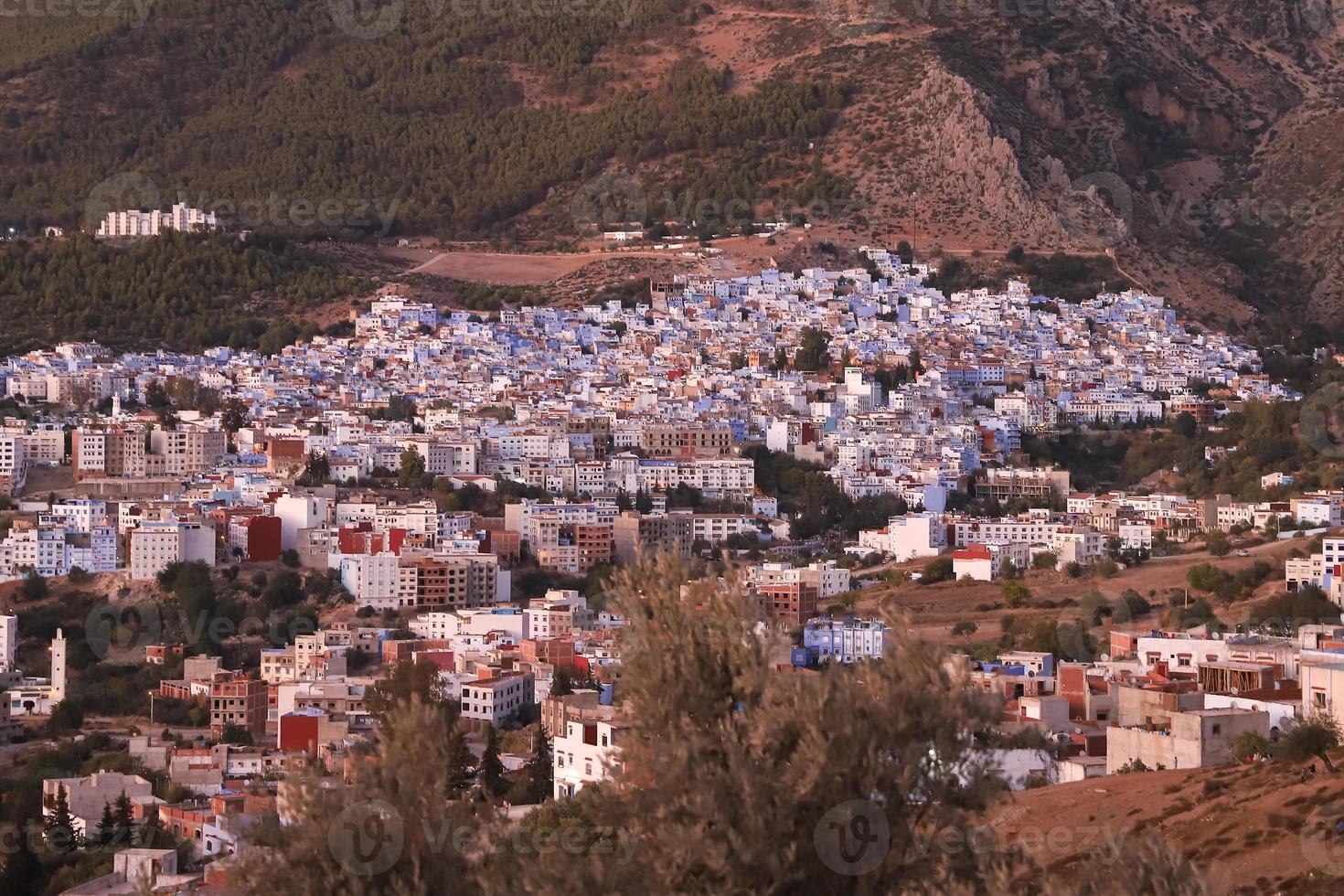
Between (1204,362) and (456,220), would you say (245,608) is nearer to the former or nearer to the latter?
(1204,362)

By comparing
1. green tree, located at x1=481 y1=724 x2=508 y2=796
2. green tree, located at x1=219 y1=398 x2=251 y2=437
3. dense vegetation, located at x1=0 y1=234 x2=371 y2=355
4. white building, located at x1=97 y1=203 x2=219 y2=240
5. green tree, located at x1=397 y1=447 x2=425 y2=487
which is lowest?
green tree, located at x1=481 y1=724 x2=508 y2=796

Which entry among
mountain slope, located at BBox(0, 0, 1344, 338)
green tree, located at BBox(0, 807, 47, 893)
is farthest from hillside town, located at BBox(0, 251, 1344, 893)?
mountain slope, located at BBox(0, 0, 1344, 338)

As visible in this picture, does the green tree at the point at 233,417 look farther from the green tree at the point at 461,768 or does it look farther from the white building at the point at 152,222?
the green tree at the point at 461,768

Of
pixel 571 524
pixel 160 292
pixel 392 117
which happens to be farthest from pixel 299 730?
pixel 392 117

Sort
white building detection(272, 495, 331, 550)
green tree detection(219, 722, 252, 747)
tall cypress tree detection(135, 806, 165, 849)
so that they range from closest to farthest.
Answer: tall cypress tree detection(135, 806, 165, 849), green tree detection(219, 722, 252, 747), white building detection(272, 495, 331, 550)

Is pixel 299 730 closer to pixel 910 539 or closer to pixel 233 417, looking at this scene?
pixel 910 539

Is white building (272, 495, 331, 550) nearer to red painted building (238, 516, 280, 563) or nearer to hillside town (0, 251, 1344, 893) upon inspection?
hillside town (0, 251, 1344, 893)
